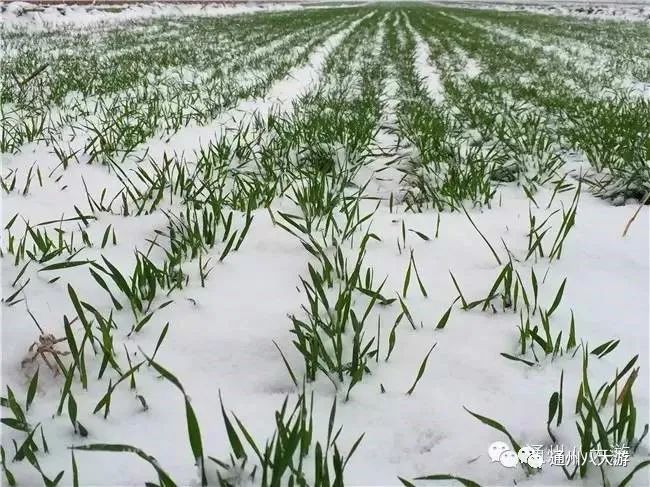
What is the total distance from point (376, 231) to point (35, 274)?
56.3 inches

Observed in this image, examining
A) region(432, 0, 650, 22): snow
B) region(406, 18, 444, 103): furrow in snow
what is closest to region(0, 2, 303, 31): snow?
region(406, 18, 444, 103): furrow in snow

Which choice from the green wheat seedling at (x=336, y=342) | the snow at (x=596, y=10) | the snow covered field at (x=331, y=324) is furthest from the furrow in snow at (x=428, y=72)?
the snow at (x=596, y=10)

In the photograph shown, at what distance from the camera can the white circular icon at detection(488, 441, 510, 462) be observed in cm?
124

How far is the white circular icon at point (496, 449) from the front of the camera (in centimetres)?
124

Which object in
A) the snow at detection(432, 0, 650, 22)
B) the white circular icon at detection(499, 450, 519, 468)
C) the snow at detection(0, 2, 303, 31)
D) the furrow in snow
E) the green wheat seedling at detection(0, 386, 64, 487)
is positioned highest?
the snow at detection(432, 0, 650, 22)

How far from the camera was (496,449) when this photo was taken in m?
1.25

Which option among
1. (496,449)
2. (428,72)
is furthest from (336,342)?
(428,72)

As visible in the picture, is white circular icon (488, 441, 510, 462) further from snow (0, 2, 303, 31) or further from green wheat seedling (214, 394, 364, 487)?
snow (0, 2, 303, 31)

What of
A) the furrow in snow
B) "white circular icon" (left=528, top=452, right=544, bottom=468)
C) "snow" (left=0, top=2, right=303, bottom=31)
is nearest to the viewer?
"white circular icon" (left=528, top=452, right=544, bottom=468)

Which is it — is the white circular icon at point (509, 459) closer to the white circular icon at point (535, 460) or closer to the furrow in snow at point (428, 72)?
the white circular icon at point (535, 460)

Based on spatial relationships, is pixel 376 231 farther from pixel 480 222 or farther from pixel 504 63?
pixel 504 63

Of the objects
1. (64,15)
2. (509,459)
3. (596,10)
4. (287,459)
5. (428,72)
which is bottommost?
(509,459)

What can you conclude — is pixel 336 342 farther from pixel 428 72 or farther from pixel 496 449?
pixel 428 72

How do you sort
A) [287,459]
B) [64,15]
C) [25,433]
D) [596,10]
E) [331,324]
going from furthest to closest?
[596,10] < [64,15] < [331,324] < [25,433] < [287,459]
